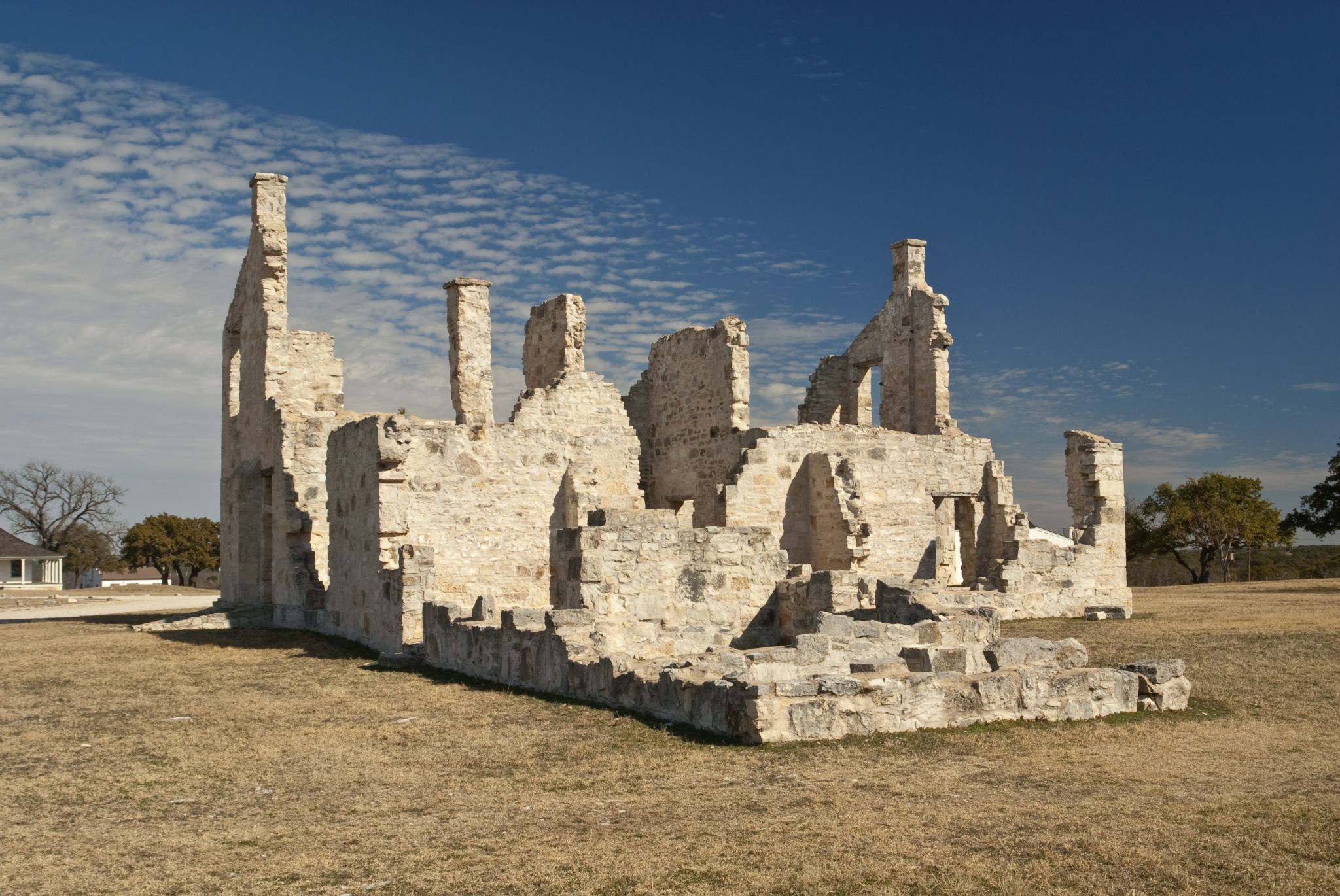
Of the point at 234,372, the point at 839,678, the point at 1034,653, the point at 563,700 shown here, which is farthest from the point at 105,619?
the point at 1034,653

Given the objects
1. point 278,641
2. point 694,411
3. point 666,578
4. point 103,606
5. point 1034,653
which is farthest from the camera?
point 103,606

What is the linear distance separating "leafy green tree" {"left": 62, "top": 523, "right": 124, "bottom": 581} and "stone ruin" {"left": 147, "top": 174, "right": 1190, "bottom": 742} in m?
37.4

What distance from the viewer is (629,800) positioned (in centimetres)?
667

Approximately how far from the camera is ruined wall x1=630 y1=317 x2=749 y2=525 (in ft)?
68.3

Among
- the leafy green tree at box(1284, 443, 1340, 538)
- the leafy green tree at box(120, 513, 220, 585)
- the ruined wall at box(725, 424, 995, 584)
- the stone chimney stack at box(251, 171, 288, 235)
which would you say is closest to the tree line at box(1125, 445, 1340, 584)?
the leafy green tree at box(1284, 443, 1340, 538)

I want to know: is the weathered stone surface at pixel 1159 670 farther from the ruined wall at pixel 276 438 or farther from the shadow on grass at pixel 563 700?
the ruined wall at pixel 276 438

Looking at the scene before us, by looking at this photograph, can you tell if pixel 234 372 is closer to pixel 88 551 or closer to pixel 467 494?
pixel 467 494

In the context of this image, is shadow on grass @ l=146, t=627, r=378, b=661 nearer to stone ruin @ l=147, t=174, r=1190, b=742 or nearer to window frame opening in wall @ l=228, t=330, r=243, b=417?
stone ruin @ l=147, t=174, r=1190, b=742

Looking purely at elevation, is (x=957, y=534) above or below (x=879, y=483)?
below

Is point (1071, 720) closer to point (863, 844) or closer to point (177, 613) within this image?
point (863, 844)

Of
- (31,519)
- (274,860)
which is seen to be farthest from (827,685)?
(31,519)

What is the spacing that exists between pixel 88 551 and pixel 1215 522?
1946 inches

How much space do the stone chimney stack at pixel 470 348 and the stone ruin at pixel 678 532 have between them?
41 mm

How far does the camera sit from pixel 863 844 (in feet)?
18.0
